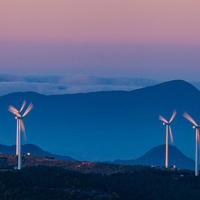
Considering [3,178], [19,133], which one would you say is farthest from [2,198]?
[19,133]

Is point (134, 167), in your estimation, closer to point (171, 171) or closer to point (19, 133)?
point (171, 171)

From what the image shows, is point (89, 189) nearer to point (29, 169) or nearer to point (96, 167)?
point (29, 169)

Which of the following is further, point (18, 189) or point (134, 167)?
point (134, 167)

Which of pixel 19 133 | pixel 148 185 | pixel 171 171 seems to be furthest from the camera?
pixel 171 171

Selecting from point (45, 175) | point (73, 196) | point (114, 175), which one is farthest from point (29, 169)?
point (73, 196)

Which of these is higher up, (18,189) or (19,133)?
(19,133)

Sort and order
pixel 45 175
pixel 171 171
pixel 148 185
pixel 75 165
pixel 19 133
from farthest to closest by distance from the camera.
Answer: pixel 75 165, pixel 171 171, pixel 19 133, pixel 148 185, pixel 45 175
